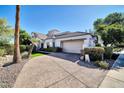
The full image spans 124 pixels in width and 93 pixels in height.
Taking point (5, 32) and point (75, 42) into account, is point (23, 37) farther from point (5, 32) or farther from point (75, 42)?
point (75, 42)

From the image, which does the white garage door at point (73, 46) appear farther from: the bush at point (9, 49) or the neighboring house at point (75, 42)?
the bush at point (9, 49)

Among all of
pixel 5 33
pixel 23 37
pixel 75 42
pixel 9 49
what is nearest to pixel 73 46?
pixel 75 42

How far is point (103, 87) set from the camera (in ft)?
13.2

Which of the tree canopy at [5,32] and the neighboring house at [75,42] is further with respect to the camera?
the tree canopy at [5,32]

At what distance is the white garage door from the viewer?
14.5 m

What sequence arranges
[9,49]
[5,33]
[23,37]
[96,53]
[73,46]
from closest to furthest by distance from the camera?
[96,53]
[9,49]
[5,33]
[73,46]
[23,37]

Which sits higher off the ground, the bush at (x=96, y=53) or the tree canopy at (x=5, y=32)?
the tree canopy at (x=5, y=32)

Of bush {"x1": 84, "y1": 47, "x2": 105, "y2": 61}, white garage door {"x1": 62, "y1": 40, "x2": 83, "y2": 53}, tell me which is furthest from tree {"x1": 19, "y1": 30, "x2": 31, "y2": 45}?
bush {"x1": 84, "y1": 47, "x2": 105, "y2": 61}

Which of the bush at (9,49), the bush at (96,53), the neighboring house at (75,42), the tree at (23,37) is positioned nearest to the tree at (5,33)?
the bush at (9,49)

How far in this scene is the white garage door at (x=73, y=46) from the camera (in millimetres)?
14485

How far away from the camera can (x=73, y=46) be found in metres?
15.3
